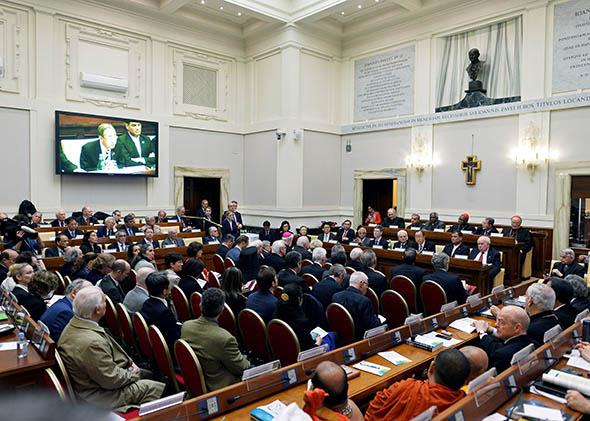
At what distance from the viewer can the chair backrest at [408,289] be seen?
16.0 ft

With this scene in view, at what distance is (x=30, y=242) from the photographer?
22.7ft

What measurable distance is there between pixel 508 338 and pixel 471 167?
7.90 meters

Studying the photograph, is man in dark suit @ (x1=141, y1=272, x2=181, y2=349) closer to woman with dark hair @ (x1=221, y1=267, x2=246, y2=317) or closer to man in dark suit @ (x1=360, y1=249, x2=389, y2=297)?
woman with dark hair @ (x1=221, y1=267, x2=246, y2=317)

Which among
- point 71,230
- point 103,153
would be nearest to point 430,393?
point 71,230

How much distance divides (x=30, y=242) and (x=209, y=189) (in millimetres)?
6531

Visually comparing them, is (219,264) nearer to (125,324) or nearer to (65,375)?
(125,324)

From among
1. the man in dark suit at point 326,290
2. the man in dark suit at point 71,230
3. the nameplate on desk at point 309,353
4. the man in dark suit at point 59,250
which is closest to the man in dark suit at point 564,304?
the man in dark suit at point 326,290

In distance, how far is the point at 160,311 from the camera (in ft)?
11.0

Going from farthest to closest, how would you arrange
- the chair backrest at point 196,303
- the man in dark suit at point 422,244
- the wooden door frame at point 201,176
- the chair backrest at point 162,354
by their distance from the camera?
the wooden door frame at point 201,176, the man in dark suit at point 422,244, the chair backrest at point 196,303, the chair backrest at point 162,354


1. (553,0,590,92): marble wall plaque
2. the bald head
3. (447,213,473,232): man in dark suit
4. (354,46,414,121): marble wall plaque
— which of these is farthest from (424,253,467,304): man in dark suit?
(354,46,414,121): marble wall plaque

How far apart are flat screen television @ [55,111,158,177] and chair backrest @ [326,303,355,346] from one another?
8.45 meters

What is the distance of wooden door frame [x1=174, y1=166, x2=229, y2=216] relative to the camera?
11.9 m

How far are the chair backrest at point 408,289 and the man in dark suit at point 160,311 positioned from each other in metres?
2.63

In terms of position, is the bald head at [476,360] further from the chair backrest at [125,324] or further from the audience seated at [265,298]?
the chair backrest at [125,324]
